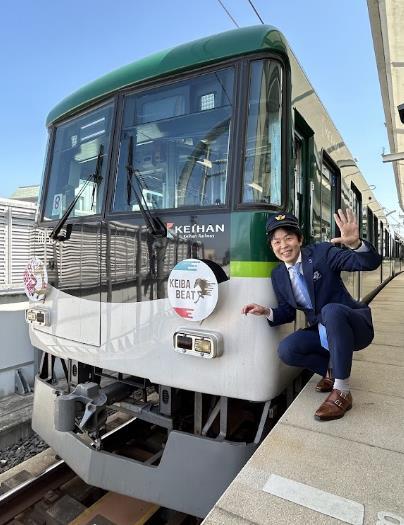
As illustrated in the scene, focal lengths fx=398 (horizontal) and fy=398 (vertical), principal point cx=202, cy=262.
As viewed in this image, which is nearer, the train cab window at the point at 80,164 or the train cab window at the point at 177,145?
the train cab window at the point at 177,145

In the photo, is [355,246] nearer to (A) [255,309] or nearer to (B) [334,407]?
(A) [255,309]

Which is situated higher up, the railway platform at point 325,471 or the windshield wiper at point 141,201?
the windshield wiper at point 141,201

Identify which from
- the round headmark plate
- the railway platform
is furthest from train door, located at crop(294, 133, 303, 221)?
the round headmark plate

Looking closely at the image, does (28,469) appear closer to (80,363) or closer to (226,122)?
(80,363)

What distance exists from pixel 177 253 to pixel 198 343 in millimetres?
532

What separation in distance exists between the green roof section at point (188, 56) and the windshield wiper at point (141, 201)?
17.1 inches

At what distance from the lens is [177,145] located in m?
2.45

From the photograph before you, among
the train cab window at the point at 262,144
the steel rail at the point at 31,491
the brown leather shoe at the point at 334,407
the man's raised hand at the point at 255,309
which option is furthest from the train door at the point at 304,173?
the steel rail at the point at 31,491

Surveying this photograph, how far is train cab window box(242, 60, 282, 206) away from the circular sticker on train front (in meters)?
0.47

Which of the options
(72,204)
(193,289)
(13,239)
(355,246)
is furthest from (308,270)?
(13,239)

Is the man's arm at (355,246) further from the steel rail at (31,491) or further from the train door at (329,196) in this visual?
the steel rail at (31,491)

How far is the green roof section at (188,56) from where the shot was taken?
7.41 feet

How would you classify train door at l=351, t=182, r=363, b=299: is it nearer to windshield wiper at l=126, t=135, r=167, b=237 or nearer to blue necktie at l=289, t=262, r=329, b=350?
blue necktie at l=289, t=262, r=329, b=350

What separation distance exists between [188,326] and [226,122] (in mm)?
1197
